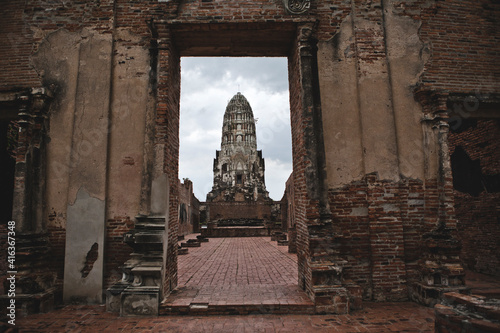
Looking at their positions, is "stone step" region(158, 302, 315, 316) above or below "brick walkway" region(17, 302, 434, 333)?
above

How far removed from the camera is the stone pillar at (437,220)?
5.32m

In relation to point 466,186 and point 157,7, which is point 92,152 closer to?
point 157,7

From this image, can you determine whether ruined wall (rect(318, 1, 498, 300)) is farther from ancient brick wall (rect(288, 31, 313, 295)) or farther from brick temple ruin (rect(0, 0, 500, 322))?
ancient brick wall (rect(288, 31, 313, 295))

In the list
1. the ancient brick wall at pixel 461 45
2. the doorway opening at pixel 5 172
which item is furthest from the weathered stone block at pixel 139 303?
the ancient brick wall at pixel 461 45

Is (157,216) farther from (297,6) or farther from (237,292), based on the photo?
(297,6)

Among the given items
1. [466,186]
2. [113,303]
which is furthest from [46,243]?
[466,186]

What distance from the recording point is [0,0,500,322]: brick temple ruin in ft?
18.3

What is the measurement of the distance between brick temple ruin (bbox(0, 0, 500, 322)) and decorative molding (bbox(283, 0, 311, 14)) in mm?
26

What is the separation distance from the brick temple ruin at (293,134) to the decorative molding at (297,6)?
26mm

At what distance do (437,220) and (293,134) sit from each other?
3.22 metres

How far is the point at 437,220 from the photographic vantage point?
5.76 metres

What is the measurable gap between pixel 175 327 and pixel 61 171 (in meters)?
3.71

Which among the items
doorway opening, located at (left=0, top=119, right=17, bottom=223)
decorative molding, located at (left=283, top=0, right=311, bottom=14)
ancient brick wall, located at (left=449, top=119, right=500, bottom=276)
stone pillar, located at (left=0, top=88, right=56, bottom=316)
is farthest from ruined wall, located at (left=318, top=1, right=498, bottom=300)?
doorway opening, located at (left=0, top=119, right=17, bottom=223)

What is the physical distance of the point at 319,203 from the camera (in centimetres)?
561
